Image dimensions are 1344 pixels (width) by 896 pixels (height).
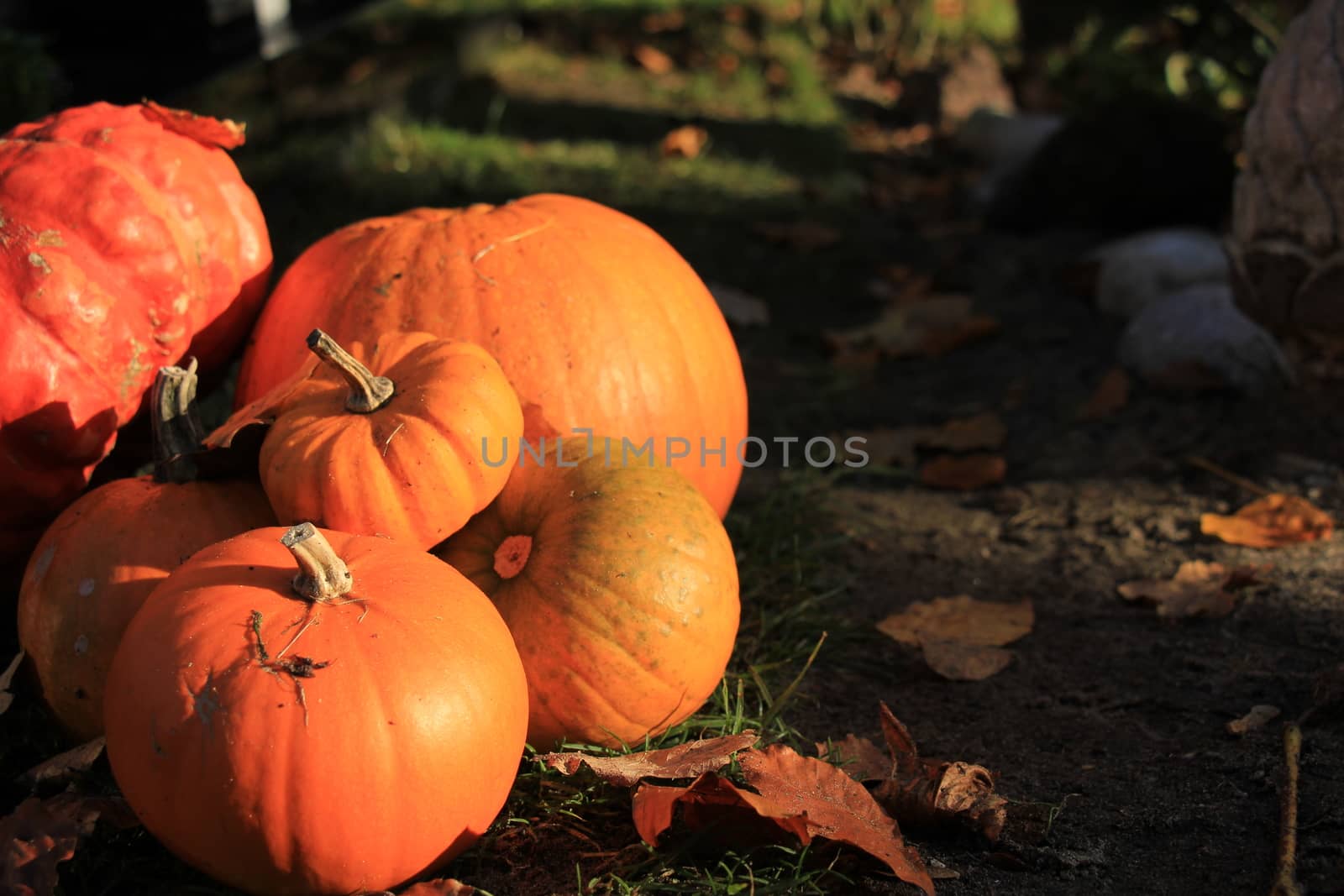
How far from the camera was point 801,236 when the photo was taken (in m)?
5.55

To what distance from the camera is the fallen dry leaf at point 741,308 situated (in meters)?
4.73

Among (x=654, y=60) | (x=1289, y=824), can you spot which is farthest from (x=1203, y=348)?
(x=654, y=60)

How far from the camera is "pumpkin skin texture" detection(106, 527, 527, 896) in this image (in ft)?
5.84

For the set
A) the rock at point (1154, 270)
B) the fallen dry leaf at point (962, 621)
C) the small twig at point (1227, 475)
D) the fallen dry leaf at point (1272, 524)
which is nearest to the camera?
the fallen dry leaf at point (962, 621)

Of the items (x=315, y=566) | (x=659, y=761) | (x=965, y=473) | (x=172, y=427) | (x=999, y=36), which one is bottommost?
(x=999, y=36)

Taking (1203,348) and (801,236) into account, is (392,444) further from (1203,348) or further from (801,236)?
(801,236)

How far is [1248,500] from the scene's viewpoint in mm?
3322

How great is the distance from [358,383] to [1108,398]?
267cm

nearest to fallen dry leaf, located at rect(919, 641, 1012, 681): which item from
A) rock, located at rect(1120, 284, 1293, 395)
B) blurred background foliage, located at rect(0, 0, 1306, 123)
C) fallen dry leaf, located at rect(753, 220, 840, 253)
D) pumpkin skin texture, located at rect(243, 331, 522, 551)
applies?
pumpkin skin texture, located at rect(243, 331, 522, 551)

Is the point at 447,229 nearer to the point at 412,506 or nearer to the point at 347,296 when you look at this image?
the point at 347,296

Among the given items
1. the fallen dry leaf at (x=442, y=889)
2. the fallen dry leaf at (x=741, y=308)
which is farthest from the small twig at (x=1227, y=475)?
the fallen dry leaf at (x=442, y=889)

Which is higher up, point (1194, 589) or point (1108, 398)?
point (1194, 589)

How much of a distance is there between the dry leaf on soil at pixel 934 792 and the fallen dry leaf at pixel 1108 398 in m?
2.05

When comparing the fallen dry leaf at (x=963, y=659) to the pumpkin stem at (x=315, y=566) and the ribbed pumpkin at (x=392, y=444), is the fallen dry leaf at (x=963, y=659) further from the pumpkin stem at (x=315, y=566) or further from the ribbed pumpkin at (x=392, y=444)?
the pumpkin stem at (x=315, y=566)
